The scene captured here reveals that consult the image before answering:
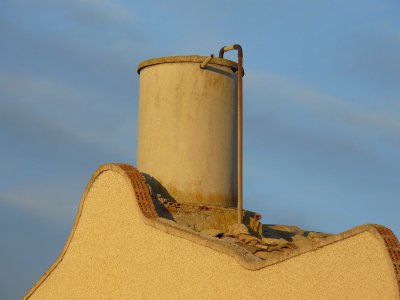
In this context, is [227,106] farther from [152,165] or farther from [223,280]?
[223,280]

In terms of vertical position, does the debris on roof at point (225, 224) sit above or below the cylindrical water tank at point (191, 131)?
below

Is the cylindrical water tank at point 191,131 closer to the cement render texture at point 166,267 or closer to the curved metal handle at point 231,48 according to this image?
the curved metal handle at point 231,48

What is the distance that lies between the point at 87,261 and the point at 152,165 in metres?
3.01

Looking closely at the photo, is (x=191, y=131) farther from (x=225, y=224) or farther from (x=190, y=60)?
(x=225, y=224)

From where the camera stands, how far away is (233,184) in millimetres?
22906

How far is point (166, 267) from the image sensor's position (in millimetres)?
18109

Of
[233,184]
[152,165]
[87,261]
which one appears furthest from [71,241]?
[233,184]

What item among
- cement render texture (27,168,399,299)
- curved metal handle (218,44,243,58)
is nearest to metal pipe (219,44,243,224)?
curved metal handle (218,44,243,58)

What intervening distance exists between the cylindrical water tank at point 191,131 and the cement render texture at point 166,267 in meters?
1.96

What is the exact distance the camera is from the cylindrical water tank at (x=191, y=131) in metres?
22.2

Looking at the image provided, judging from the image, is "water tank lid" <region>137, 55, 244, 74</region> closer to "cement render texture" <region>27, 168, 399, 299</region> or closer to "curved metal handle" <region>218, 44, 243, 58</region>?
"curved metal handle" <region>218, 44, 243, 58</region>

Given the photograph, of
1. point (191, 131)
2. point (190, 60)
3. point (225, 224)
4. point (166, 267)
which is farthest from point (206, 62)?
point (166, 267)

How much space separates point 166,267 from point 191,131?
5.08 metres

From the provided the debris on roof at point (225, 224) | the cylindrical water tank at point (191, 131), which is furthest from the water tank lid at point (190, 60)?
the debris on roof at point (225, 224)
